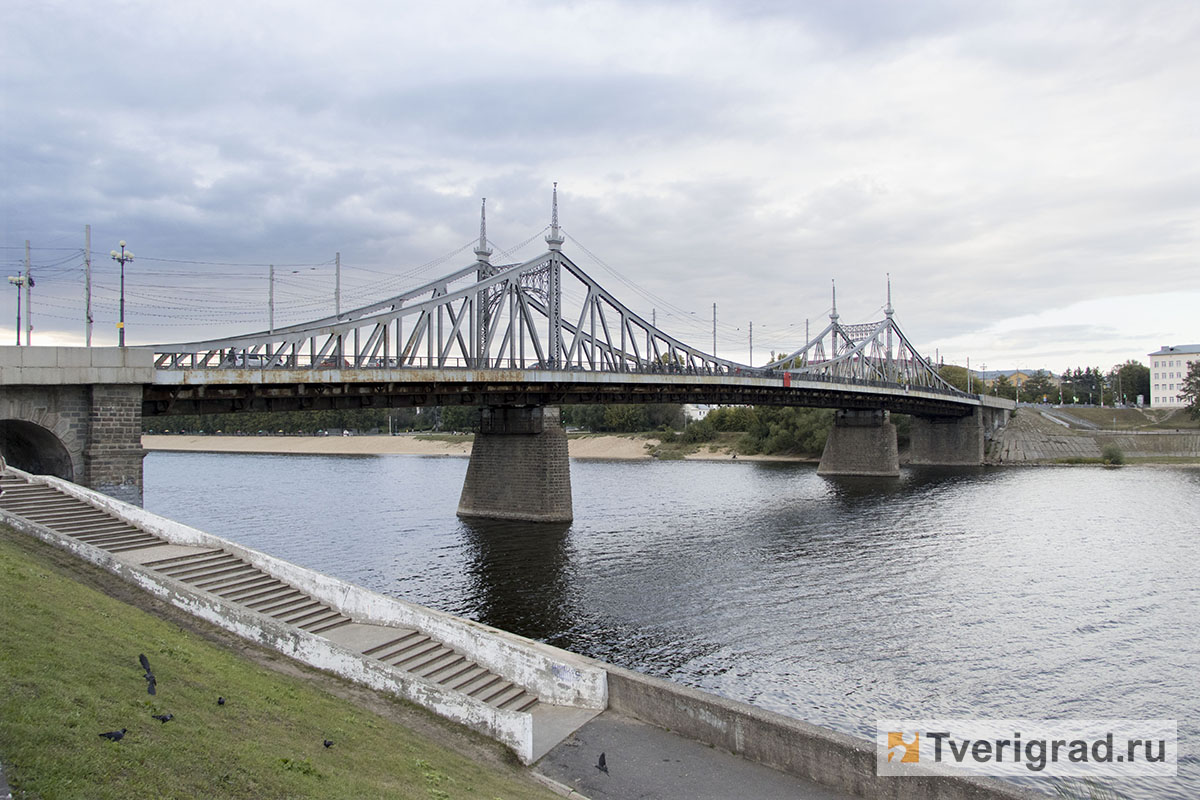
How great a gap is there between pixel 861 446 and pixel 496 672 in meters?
73.0

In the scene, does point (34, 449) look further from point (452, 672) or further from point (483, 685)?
point (483, 685)

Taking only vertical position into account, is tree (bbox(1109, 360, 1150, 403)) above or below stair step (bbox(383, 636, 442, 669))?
above

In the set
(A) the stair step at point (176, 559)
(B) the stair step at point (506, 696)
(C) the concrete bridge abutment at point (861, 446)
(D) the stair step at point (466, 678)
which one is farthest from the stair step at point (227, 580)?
(C) the concrete bridge abutment at point (861, 446)

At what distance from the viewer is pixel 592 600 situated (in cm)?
2719

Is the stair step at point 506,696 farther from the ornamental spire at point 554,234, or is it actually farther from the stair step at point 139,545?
the ornamental spire at point 554,234

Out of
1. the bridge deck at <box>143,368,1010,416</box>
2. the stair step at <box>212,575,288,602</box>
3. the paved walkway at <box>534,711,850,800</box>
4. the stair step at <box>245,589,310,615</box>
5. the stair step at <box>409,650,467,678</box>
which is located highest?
the bridge deck at <box>143,368,1010,416</box>

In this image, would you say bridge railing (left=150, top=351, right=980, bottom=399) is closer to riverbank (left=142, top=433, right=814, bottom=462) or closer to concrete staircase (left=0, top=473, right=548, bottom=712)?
concrete staircase (left=0, top=473, right=548, bottom=712)

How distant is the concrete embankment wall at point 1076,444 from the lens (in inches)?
3403

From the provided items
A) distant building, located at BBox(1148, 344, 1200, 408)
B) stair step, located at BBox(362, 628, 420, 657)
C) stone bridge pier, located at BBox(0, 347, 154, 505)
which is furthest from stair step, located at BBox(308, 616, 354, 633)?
distant building, located at BBox(1148, 344, 1200, 408)

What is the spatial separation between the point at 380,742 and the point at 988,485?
221ft

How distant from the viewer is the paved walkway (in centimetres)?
1207

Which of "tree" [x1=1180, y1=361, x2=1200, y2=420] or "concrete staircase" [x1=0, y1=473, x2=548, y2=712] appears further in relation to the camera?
"tree" [x1=1180, y1=361, x2=1200, y2=420]

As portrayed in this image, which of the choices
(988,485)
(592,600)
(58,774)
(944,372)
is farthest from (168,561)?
(944,372)

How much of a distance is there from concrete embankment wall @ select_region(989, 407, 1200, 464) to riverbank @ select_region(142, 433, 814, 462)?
2596cm
